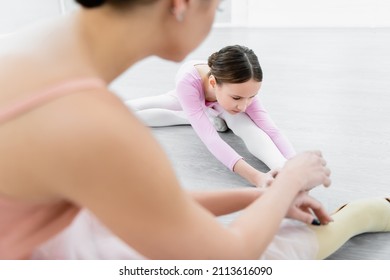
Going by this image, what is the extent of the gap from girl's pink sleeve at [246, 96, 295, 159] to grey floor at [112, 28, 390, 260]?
0.09 meters

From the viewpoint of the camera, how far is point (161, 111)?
6.00 feet

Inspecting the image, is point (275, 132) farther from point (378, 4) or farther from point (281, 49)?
point (378, 4)

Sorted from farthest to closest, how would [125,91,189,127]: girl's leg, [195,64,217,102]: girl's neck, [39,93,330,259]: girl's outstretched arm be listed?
[125,91,189,127]: girl's leg → [195,64,217,102]: girl's neck → [39,93,330,259]: girl's outstretched arm

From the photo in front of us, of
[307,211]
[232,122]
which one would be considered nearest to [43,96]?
[307,211]

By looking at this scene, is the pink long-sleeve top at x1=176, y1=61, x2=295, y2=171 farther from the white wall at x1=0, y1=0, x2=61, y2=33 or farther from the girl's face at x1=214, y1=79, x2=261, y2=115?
the white wall at x1=0, y1=0, x2=61, y2=33

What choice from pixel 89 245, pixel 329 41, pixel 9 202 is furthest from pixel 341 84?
pixel 9 202

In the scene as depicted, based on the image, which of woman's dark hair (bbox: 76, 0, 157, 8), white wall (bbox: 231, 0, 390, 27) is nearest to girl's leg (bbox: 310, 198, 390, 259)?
woman's dark hair (bbox: 76, 0, 157, 8)

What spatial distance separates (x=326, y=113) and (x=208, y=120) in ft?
1.98

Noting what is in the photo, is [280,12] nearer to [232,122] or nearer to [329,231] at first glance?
[232,122]

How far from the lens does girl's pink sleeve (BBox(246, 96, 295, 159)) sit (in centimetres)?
149

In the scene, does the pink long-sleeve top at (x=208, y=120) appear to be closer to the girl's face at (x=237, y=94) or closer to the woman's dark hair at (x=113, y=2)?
the girl's face at (x=237, y=94)

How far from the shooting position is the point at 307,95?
2.13 metres

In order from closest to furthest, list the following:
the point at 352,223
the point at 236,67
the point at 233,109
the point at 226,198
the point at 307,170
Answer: the point at 307,170, the point at 226,198, the point at 352,223, the point at 236,67, the point at 233,109

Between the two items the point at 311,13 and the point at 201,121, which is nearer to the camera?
the point at 201,121
